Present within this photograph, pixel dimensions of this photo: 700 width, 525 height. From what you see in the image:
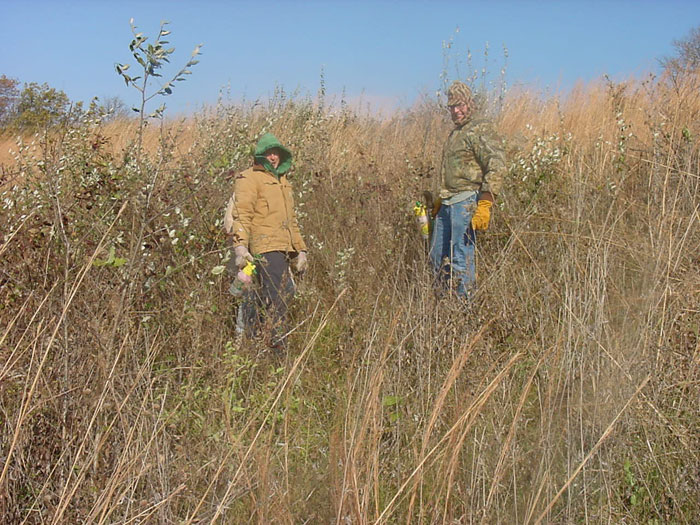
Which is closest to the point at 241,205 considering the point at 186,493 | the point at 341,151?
the point at 186,493

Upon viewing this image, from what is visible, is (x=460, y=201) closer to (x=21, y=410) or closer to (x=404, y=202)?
(x=404, y=202)

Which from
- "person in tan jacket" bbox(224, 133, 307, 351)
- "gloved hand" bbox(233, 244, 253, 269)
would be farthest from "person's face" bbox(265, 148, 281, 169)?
"gloved hand" bbox(233, 244, 253, 269)

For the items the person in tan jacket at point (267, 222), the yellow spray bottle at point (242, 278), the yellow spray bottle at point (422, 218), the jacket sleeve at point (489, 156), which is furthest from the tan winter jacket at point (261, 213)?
the jacket sleeve at point (489, 156)

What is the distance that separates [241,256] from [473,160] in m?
2.03

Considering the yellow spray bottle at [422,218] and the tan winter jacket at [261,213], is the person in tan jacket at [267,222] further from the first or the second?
the yellow spray bottle at [422,218]

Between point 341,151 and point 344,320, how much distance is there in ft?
17.8

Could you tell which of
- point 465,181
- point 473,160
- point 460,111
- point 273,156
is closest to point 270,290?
point 273,156

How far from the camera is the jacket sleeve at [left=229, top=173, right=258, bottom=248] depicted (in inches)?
172

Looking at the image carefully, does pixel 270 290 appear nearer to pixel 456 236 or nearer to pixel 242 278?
pixel 242 278

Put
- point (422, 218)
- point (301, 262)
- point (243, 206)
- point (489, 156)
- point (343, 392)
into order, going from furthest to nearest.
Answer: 1. point (422, 218)
2. point (489, 156)
3. point (301, 262)
4. point (243, 206)
5. point (343, 392)

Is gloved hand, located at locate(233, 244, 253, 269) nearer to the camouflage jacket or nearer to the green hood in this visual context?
the green hood

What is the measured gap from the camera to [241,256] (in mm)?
4164

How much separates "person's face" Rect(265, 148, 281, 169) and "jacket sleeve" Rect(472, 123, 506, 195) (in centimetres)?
150

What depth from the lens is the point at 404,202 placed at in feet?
20.3
